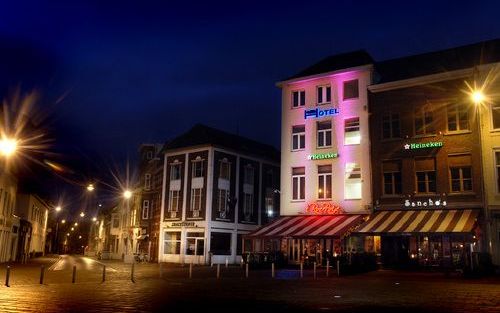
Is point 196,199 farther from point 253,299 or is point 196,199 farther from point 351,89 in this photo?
point 253,299

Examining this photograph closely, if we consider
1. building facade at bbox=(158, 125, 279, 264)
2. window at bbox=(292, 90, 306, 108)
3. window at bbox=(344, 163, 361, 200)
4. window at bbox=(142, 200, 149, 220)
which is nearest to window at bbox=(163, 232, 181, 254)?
building facade at bbox=(158, 125, 279, 264)

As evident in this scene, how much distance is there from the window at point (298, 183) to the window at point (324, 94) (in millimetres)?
5466

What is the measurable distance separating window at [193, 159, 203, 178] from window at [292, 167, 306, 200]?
13568mm

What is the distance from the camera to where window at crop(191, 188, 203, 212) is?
163 feet

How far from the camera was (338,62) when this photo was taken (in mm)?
40188

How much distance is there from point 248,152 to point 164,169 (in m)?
9.11

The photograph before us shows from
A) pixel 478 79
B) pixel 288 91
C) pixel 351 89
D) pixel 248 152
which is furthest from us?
pixel 248 152

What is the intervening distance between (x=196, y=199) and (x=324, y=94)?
18.1 metres

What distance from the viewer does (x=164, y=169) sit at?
54000mm

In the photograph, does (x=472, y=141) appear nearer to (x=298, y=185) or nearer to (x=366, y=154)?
(x=366, y=154)

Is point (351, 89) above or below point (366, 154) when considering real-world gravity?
above

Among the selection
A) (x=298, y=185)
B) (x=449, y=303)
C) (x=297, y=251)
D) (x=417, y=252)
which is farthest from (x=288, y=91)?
(x=449, y=303)

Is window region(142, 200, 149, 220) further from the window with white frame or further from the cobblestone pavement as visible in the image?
the cobblestone pavement

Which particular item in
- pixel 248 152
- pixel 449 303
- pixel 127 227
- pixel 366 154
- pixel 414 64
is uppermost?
pixel 414 64
